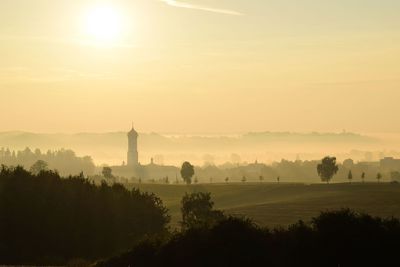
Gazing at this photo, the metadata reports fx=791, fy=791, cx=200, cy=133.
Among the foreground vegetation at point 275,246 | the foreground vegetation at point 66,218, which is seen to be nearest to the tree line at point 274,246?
the foreground vegetation at point 275,246

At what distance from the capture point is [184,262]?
1796 inches

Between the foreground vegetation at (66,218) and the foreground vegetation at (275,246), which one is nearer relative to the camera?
the foreground vegetation at (275,246)

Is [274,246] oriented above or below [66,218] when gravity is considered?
below

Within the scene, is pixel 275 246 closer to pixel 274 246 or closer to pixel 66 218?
pixel 274 246

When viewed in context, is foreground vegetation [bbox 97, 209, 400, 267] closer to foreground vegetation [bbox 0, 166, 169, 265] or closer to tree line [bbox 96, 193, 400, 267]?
tree line [bbox 96, 193, 400, 267]

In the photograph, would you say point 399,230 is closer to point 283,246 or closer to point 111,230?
point 283,246

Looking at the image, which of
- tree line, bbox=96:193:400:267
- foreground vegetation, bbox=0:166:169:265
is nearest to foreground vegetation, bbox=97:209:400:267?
tree line, bbox=96:193:400:267

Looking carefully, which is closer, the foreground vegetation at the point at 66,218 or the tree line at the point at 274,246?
the tree line at the point at 274,246

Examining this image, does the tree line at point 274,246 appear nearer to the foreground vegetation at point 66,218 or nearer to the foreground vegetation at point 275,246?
the foreground vegetation at point 275,246

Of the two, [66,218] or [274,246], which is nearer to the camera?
[274,246]

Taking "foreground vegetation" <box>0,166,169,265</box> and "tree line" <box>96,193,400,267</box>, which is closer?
"tree line" <box>96,193,400,267</box>

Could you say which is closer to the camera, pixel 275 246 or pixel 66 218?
pixel 275 246

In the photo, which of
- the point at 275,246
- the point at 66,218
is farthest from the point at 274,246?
the point at 66,218

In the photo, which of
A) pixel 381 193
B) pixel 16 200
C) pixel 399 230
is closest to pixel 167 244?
pixel 399 230
